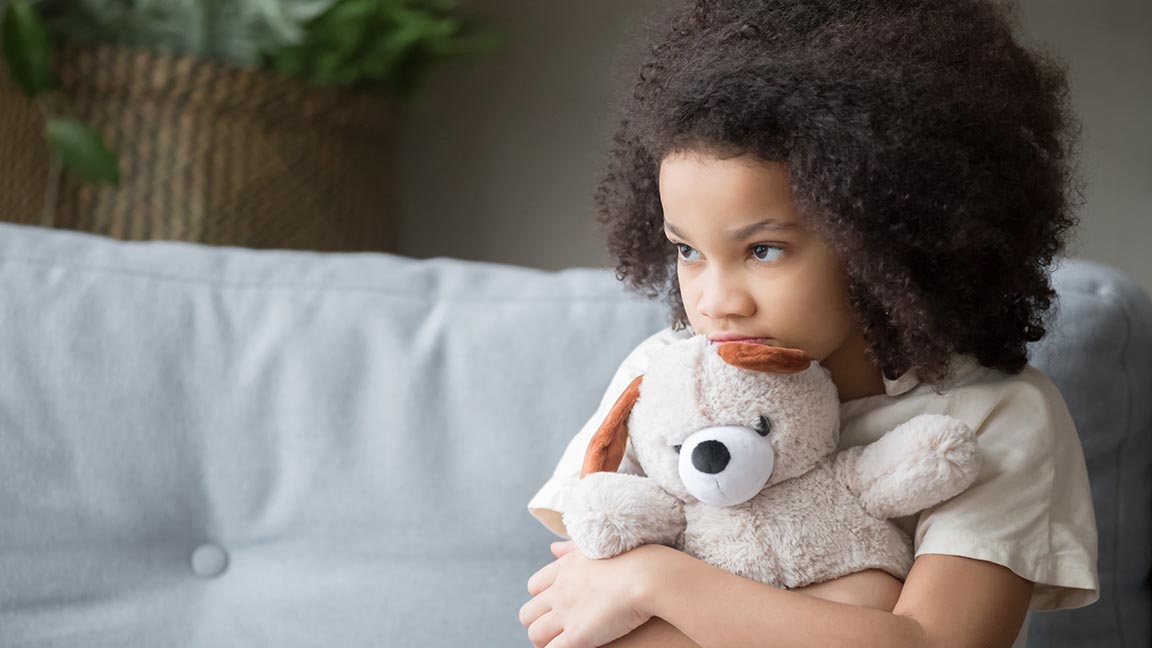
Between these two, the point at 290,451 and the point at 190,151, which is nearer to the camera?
the point at 290,451

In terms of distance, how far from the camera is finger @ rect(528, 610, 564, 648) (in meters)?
0.80

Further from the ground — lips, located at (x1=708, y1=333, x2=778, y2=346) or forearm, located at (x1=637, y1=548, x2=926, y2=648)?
lips, located at (x1=708, y1=333, x2=778, y2=346)

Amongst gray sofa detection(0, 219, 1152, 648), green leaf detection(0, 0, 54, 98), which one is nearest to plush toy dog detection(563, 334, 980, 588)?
gray sofa detection(0, 219, 1152, 648)

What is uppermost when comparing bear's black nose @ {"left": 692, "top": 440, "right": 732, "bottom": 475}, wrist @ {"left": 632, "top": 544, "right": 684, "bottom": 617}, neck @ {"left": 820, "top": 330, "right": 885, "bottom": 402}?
neck @ {"left": 820, "top": 330, "right": 885, "bottom": 402}

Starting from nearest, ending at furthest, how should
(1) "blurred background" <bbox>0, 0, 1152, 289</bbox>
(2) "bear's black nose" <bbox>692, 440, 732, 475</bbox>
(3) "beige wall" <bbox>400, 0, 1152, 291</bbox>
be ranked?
(2) "bear's black nose" <bbox>692, 440, 732, 475</bbox>
(1) "blurred background" <bbox>0, 0, 1152, 289</bbox>
(3) "beige wall" <bbox>400, 0, 1152, 291</bbox>

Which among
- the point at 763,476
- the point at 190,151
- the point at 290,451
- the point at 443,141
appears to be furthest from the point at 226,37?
the point at 763,476

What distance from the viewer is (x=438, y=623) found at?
104 centimetres

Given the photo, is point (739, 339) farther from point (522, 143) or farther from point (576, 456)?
point (522, 143)

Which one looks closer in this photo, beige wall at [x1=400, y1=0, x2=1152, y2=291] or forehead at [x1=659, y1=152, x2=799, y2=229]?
forehead at [x1=659, y1=152, x2=799, y2=229]

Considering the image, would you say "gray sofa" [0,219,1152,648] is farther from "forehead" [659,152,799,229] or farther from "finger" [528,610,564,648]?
"forehead" [659,152,799,229]

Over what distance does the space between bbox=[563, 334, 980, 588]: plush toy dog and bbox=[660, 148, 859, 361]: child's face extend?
1.1 inches

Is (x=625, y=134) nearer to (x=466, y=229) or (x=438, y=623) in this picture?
(x=438, y=623)

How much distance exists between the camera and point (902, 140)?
0.69 metres

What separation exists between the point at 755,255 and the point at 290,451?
0.56 metres
